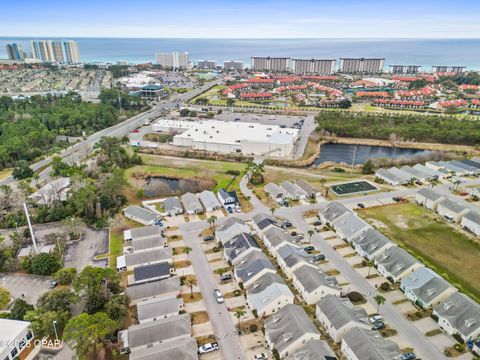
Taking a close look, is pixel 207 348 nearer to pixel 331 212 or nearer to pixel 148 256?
pixel 148 256

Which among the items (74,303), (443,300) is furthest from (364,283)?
(74,303)

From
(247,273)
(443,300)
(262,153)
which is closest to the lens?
(443,300)

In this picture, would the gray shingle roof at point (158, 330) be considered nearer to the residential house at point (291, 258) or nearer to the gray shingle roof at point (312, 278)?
the gray shingle roof at point (312, 278)

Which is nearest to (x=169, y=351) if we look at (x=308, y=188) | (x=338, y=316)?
(x=338, y=316)

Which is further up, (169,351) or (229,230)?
(229,230)

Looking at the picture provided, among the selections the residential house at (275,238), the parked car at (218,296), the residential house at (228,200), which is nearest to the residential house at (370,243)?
the residential house at (275,238)

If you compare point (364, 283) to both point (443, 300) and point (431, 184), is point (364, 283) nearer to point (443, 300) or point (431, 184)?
point (443, 300)
